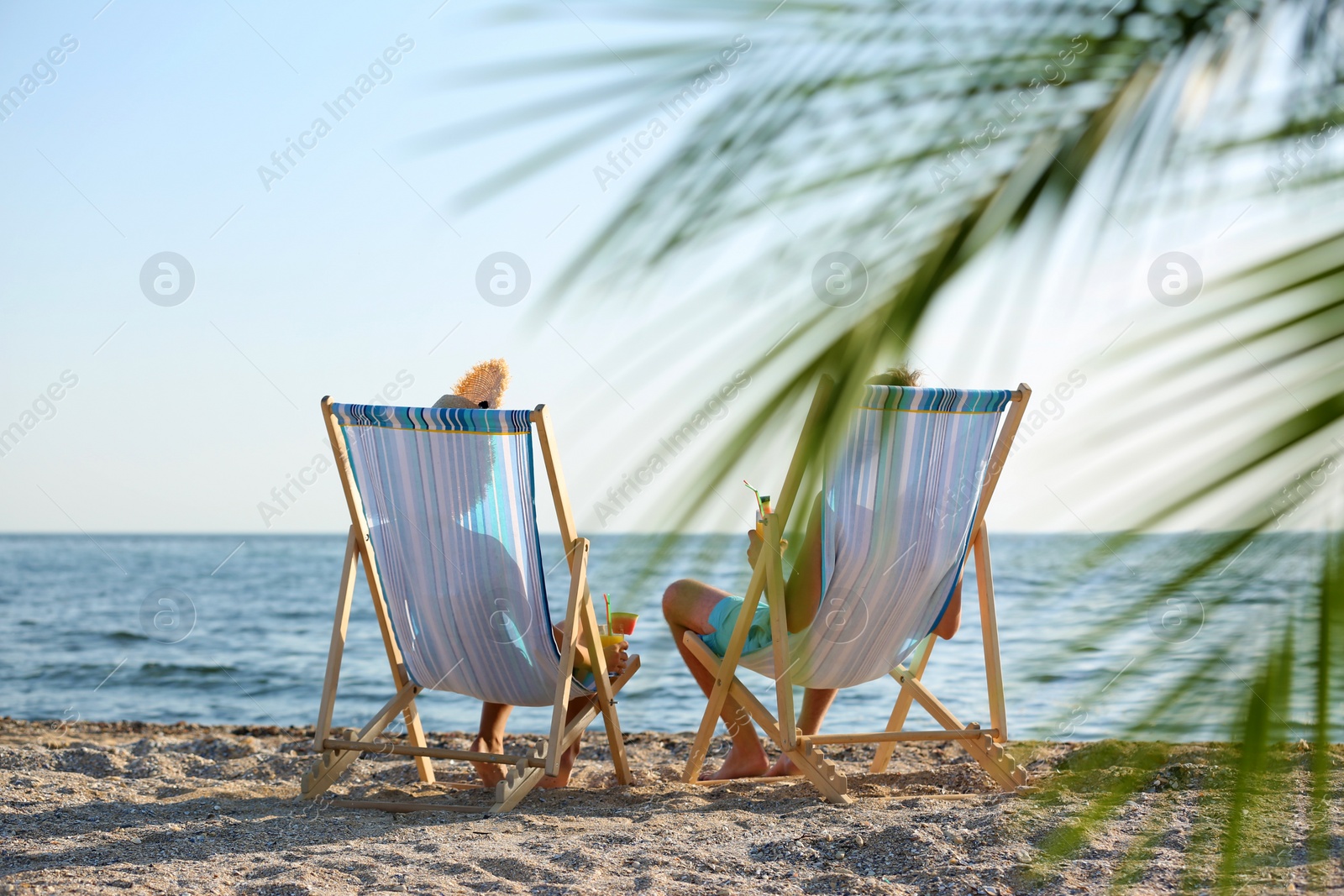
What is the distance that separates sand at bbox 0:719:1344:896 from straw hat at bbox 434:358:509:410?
1277 mm

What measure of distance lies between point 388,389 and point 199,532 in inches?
1865

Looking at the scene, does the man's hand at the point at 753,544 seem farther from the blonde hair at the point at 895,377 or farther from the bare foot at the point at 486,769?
the bare foot at the point at 486,769

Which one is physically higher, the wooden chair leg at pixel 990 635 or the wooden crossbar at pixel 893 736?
the wooden chair leg at pixel 990 635

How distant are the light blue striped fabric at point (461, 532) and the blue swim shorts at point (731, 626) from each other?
18.9 inches

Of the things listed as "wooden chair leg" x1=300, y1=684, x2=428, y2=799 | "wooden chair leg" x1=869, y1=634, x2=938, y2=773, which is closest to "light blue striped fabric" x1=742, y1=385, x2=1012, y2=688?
"wooden chair leg" x1=869, y1=634, x2=938, y2=773

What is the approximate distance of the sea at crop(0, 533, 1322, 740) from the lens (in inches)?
13.5

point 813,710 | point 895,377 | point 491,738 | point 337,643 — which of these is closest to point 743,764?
point 813,710

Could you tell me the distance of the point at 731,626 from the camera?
3.27 metres

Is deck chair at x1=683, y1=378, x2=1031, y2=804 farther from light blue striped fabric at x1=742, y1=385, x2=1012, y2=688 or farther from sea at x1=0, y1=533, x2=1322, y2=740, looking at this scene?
sea at x1=0, y1=533, x2=1322, y2=740

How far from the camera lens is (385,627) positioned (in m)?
3.33

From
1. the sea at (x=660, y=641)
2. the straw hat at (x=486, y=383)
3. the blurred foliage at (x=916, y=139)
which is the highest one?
the straw hat at (x=486, y=383)

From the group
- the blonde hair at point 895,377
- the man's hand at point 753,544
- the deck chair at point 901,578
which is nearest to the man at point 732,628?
the deck chair at point 901,578

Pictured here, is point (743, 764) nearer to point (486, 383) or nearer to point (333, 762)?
point (333, 762)

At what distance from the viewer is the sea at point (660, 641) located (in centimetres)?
34
